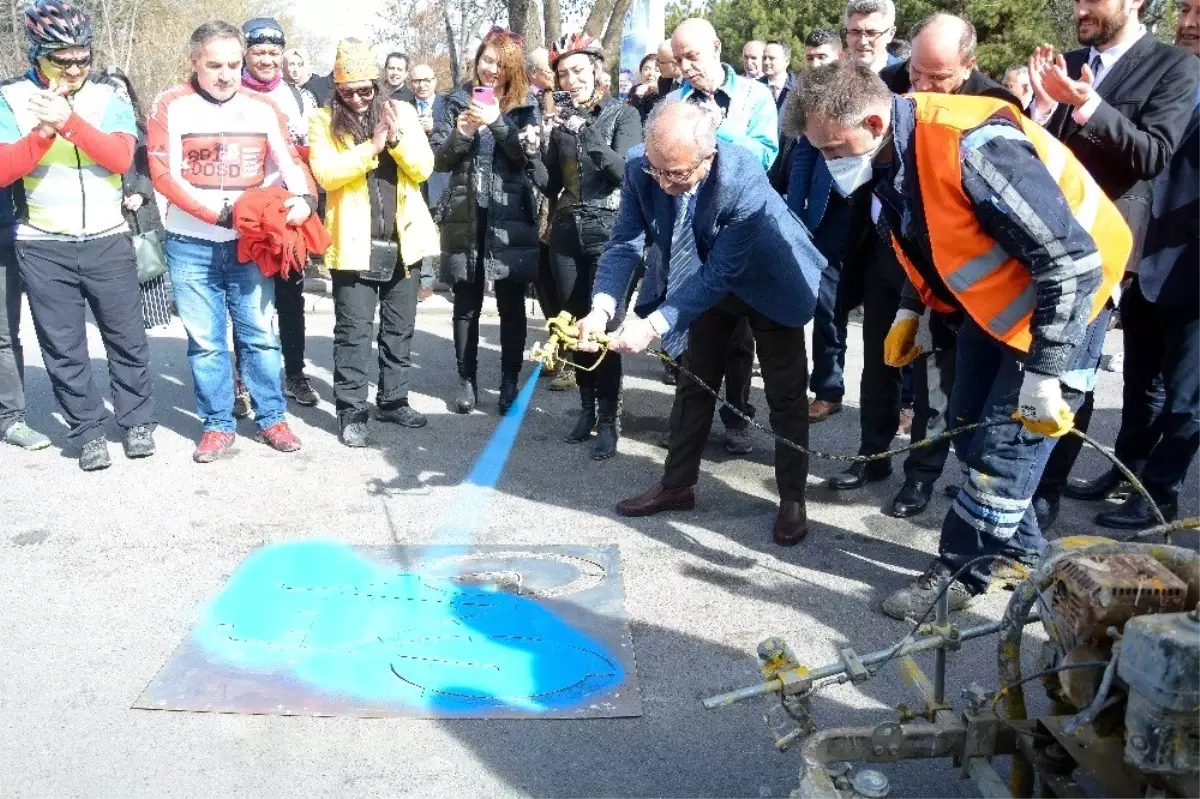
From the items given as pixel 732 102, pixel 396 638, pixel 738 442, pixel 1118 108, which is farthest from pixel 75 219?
pixel 1118 108

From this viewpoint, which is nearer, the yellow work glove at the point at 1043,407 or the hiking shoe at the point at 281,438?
the yellow work glove at the point at 1043,407

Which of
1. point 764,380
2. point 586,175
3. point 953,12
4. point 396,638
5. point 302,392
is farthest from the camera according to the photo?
point 953,12

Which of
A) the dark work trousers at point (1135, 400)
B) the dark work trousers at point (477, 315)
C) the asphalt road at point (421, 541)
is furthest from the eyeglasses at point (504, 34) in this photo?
the dark work trousers at point (1135, 400)

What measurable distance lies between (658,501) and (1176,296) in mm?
2289

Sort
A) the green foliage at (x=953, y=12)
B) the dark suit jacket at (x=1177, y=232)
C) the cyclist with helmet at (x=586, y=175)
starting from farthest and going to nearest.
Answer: the green foliage at (x=953, y=12)
the cyclist with helmet at (x=586, y=175)
the dark suit jacket at (x=1177, y=232)

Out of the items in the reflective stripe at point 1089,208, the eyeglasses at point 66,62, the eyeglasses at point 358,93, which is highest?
the eyeglasses at point 66,62

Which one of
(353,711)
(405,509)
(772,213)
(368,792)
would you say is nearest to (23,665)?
(353,711)

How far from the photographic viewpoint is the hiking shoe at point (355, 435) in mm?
5422

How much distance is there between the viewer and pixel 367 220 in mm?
5258

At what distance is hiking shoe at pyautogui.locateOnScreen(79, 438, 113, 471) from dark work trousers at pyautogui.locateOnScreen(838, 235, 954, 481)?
12.0ft

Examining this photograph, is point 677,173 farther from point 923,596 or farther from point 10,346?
point 10,346

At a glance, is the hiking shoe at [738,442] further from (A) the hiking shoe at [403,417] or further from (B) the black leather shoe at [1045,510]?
(A) the hiking shoe at [403,417]

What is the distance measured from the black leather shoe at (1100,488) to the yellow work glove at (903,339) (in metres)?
1.30

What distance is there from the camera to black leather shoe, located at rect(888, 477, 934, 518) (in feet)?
15.1
